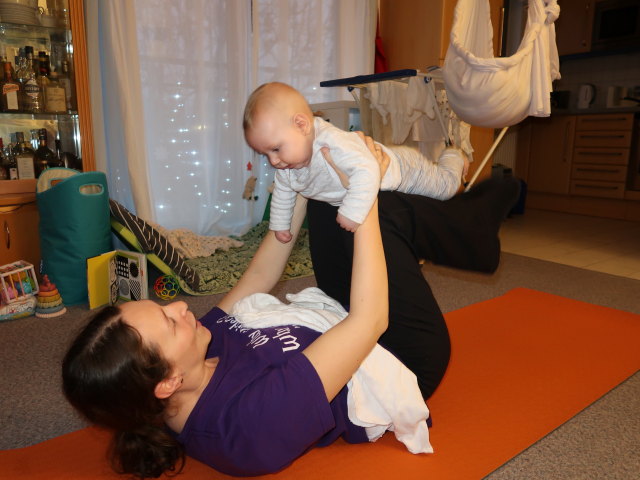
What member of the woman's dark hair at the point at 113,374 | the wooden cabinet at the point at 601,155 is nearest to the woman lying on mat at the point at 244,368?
the woman's dark hair at the point at 113,374

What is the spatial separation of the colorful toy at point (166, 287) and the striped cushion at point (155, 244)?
0.15ft

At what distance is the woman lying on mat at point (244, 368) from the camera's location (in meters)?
0.87

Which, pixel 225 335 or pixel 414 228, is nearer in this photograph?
pixel 225 335

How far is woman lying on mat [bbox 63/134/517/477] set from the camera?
869 millimetres

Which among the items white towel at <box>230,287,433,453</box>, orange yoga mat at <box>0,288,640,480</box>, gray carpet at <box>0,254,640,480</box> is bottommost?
gray carpet at <box>0,254,640,480</box>

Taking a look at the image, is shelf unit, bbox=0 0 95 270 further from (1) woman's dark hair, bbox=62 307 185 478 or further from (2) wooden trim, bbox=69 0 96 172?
(1) woman's dark hair, bbox=62 307 185 478

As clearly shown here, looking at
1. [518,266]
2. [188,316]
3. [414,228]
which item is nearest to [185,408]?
[188,316]

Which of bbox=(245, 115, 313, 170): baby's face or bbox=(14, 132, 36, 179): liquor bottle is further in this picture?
bbox=(14, 132, 36, 179): liquor bottle

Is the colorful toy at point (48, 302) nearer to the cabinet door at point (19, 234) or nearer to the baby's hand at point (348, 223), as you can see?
the cabinet door at point (19, 234)

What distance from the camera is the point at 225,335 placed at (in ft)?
3.80

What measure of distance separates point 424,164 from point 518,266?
1904 mm

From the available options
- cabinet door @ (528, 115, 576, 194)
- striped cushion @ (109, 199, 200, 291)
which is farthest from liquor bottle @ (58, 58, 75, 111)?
cabinet door @ (528, 115, 576, 194)

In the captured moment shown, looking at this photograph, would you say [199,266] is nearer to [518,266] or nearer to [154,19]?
[154,19]

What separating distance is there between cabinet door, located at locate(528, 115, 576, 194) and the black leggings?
411cm
